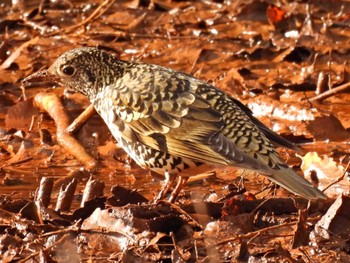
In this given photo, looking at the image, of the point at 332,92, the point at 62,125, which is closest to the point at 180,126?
the point at 62,125

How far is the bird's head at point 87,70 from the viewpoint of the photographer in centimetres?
768

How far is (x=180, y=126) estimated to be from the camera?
713 cm

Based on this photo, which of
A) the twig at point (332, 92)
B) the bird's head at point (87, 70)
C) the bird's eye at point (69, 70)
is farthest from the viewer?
the twig at point (332, 92)

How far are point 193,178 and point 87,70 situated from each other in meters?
1.25

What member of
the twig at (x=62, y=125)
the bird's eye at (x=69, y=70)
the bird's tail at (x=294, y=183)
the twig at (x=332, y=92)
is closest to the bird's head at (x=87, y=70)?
the bird's eye at (x=69, y=70)

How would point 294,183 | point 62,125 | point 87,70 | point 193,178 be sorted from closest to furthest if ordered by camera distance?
point 294,183
point 87,70
point 193,178
point 62,125

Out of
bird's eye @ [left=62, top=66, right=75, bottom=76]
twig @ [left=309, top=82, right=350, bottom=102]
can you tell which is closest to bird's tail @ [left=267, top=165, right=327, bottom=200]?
bird's eye @ [left=62, top=66, right=75, bottom=76]

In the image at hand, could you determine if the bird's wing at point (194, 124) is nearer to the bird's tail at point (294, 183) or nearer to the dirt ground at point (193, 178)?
the bird's tail at point (294, 183)

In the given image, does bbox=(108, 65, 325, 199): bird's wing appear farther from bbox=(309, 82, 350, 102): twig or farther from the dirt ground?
bbox=(309, 82, 350, 102): twig

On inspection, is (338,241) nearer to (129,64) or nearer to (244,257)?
(244,257)

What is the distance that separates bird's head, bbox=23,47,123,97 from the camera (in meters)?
7.68

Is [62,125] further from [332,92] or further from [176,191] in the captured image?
[332,92]

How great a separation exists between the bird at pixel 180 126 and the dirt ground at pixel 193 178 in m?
0.20

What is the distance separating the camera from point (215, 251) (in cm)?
644
